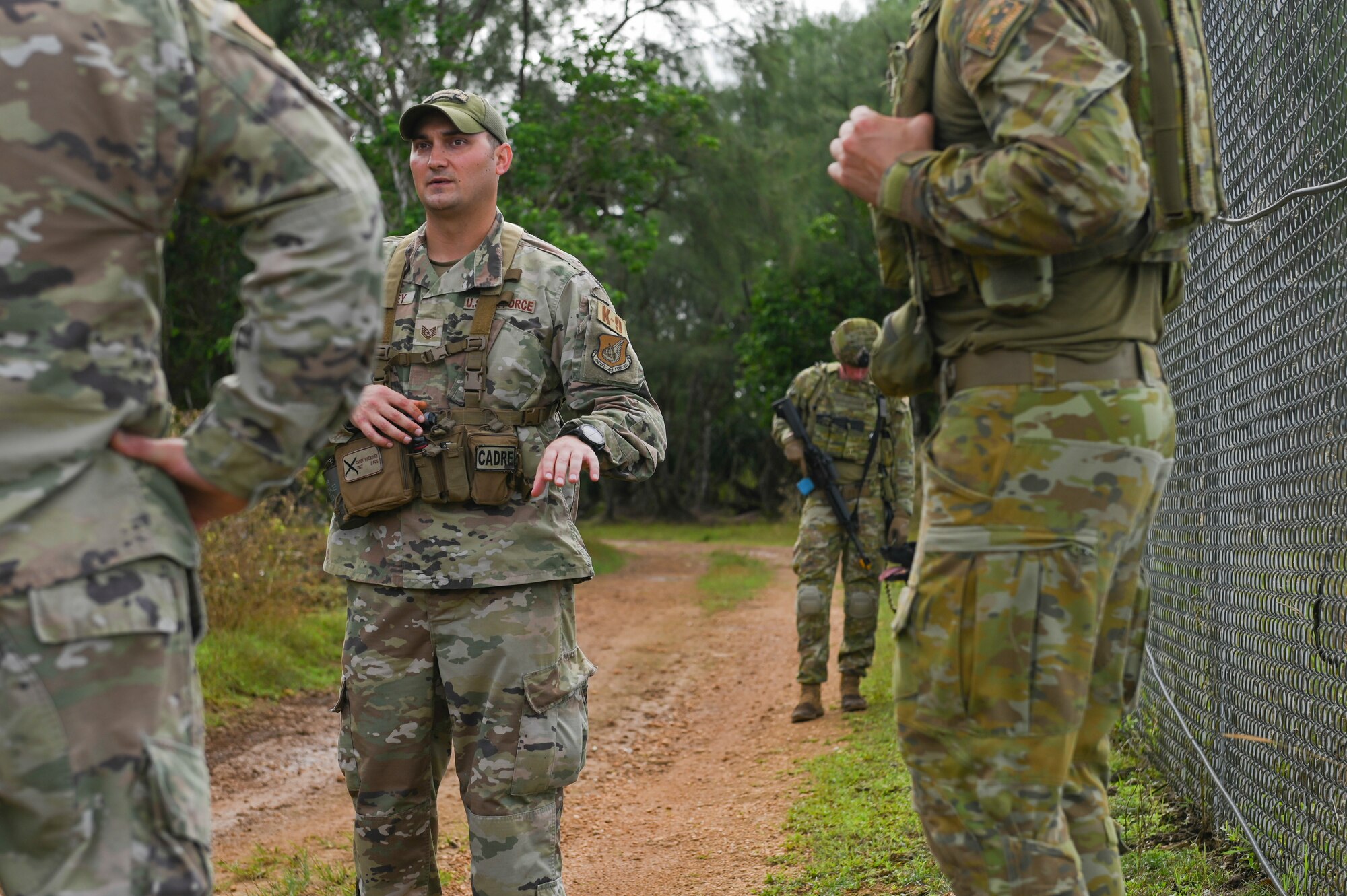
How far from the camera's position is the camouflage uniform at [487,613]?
325cm

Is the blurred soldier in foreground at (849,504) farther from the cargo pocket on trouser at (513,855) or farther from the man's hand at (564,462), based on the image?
the man's hand at (564,462)

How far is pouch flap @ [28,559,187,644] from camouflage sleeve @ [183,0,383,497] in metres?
0.17

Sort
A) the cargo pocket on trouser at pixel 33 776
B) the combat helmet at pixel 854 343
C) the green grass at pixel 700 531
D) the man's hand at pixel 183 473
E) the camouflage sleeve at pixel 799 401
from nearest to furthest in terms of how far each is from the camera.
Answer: the cargo pocket on trouser at pixel 33 776
the man's hand at pixel 183 473
the combat helmet at pixel 854 343
the camouflage sleeve at pixel 799 401
the green grass at pixel 700 531

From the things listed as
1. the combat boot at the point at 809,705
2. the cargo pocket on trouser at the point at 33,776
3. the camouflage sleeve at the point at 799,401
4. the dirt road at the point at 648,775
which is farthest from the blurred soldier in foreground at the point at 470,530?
the camouflage sleeve at the point at 799,401

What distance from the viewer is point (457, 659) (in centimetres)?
328

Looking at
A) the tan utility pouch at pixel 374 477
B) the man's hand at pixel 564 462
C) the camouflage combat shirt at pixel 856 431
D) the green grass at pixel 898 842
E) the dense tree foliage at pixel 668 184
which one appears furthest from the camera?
the dense tree foliage at pixel 668 184

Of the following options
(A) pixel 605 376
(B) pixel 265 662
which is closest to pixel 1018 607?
(A) pixel 605 376

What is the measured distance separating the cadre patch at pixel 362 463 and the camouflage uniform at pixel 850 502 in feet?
15.9

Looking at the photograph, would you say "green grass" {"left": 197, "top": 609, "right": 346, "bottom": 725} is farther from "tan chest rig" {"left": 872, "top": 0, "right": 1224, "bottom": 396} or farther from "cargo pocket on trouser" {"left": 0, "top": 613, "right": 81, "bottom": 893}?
"tan chest rig" {"left": 872, "top": 0, "right": 1224, "bottom": 396}

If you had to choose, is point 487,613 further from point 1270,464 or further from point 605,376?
point 1270,464

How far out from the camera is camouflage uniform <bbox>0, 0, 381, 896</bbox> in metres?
1.64

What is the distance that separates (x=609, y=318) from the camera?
351cm

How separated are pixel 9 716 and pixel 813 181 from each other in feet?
79.5

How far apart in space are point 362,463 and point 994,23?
2018 millimetres
